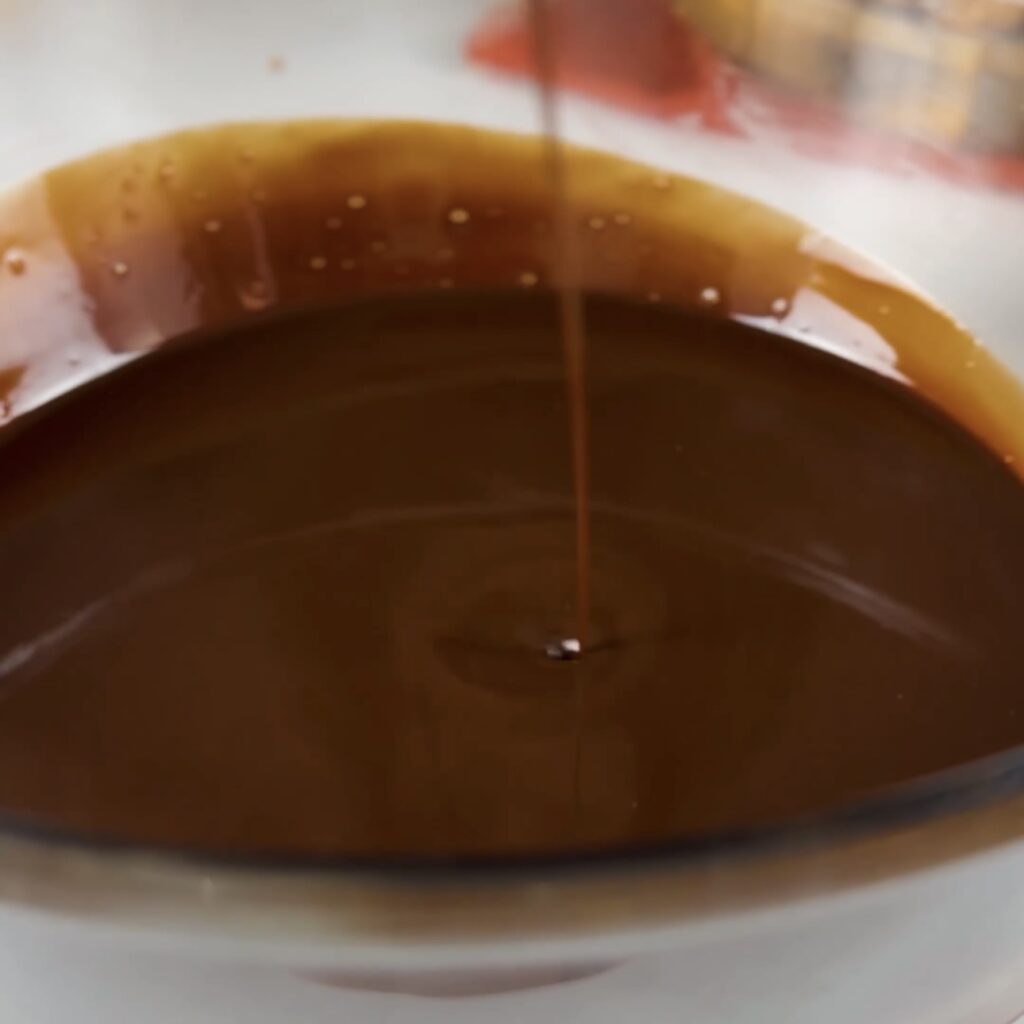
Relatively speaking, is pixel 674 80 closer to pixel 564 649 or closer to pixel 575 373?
pixel 575 373

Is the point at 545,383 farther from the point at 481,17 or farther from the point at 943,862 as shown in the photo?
the point at 943,862

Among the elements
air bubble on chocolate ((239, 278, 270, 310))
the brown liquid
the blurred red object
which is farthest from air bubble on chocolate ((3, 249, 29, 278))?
the blurred red object

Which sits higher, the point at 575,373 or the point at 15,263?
the point at 15,263

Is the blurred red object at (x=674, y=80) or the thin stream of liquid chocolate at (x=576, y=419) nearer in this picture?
the thin stream of liquid chocolate at (x=576, y=419)

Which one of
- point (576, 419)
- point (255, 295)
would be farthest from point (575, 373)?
point (255, 295)

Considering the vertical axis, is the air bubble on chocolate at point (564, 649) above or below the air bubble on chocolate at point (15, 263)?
below

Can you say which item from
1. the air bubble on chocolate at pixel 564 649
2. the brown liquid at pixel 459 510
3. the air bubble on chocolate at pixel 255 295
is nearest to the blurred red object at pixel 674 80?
the brown liquid at pixel 459 510

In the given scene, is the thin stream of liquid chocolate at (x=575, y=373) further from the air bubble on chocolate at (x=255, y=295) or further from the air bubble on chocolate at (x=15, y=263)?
the air bubble on chocolate at (x=15, y=263)

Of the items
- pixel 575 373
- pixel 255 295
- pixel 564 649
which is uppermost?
pixel 255 295

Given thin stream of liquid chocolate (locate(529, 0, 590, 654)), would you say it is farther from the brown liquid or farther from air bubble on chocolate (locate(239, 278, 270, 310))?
air bubble on chocolate (locate(239, 278, 270, 310))
